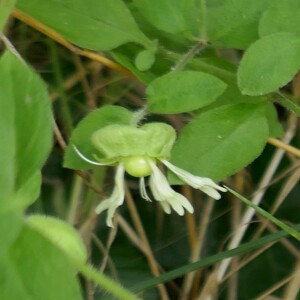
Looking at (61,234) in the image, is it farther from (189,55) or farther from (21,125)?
(189,55)

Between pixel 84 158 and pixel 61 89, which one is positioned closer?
pixel 84 158

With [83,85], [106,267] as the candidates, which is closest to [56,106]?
[83,85]

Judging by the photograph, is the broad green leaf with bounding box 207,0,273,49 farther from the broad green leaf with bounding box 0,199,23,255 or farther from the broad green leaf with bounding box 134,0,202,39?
the broad green leaf with bounding box 0,199,23,255

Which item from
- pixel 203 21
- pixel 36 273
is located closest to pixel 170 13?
pixel 203 21

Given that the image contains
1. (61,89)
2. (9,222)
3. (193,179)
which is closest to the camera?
(9,222)

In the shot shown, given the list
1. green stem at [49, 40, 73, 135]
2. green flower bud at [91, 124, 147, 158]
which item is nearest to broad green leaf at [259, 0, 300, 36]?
green flower bud at [91, 124, 147, 158]

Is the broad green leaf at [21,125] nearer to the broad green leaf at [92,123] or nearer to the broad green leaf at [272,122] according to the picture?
the broad green leaf at [92,123]
